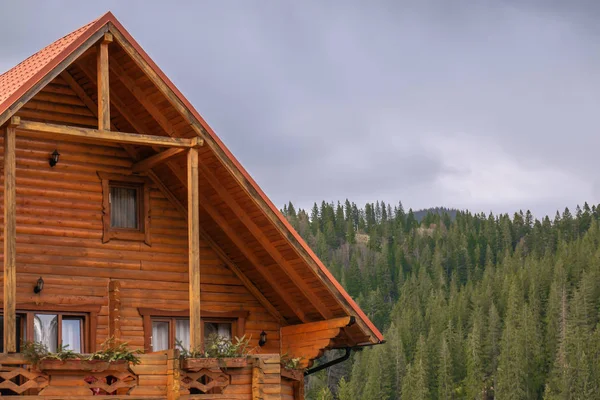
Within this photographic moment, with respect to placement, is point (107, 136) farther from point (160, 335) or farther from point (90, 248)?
point (160, 335)

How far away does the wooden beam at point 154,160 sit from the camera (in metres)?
18.1

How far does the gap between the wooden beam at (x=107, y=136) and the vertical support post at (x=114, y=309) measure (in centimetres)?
249

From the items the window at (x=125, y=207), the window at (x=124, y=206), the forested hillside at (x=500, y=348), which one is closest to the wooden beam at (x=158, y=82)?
the window at (x=125, y=207)

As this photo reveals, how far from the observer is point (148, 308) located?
18891 mm

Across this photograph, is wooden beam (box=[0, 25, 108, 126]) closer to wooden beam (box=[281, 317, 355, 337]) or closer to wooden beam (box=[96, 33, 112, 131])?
wooden beam (box=[96, 33, 112, 131])

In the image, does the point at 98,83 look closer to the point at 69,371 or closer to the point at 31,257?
the point at 31,257

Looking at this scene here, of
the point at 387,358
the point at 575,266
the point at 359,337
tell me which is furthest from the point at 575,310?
the point at 359,337

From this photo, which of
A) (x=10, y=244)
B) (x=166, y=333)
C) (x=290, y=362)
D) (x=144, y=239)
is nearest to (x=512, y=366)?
(x=166, y=333)

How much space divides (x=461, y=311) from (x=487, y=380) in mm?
28117

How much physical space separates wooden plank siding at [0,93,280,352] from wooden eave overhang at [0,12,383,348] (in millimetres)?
299

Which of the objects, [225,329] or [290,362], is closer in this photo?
[290,362]

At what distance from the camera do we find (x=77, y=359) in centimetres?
1577

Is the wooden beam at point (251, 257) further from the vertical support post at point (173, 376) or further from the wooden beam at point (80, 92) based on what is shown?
the vertical support post at point (173, 376)

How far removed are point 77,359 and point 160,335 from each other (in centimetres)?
339
